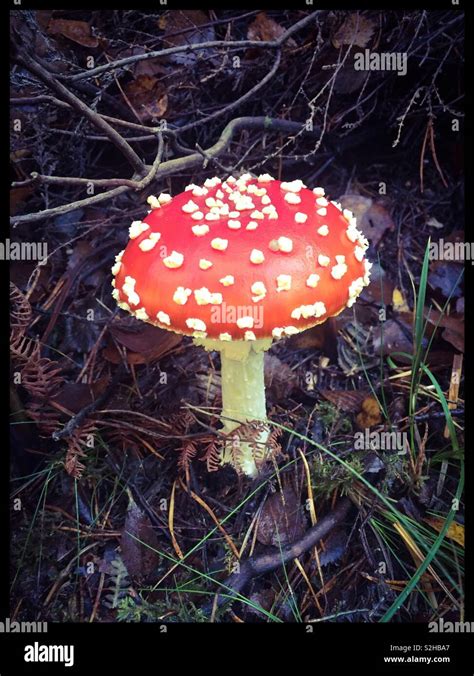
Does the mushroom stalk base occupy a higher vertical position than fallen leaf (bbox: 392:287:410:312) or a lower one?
lower

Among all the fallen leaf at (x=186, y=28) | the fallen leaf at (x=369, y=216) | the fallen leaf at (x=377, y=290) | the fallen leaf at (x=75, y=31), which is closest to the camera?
the fallen leaf at (x=75, y=31)

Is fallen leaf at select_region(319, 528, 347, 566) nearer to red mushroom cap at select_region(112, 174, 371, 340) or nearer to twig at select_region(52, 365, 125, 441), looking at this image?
red mushroom cap at select_region(112, 174, 371, 340)

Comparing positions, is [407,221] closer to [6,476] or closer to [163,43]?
[163,43]

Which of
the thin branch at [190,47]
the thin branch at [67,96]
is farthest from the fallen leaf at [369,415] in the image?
the thin branch at [190,47]

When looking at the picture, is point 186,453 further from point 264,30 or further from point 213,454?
point 264,30

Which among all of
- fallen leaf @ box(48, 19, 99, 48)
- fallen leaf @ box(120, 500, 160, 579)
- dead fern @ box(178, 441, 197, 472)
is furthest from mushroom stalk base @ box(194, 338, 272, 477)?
fallen leaf @ box(48, 19, 99, 48)

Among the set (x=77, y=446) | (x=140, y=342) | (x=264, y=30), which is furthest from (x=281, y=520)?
(x=264, y=30)

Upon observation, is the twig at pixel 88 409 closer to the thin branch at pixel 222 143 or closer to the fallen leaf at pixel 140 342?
the fallen leaf at pixel 140 342
